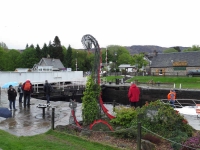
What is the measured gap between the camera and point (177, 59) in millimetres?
59125

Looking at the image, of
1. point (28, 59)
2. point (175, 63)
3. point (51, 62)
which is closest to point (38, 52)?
point (28, 59)

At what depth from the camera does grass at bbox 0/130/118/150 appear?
748 cm

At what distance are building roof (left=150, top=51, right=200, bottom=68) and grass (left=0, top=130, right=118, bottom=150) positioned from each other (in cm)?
5106

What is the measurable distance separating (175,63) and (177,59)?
2.50 m

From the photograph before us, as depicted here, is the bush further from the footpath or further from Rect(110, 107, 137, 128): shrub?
the footpath

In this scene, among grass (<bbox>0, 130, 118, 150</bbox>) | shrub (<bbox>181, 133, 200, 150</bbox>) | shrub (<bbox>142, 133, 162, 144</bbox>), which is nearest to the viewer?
shrub (<bbox>181, 133, 200, 150</bbox>)

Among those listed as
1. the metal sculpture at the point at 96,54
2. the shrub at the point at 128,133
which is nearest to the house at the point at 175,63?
the metal sculpture at the point at 96,54

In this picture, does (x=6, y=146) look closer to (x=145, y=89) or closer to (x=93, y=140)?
(x=93, y=140)

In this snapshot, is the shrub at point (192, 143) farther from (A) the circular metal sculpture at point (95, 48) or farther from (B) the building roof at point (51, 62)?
(B) the building roof at point (51, 62)

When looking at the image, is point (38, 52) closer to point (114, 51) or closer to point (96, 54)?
point (114, 51)

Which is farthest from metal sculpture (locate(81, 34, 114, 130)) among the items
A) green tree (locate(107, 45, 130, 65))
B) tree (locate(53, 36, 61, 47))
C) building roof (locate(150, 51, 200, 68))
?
green tree (locate(107, 45, 130, 65))

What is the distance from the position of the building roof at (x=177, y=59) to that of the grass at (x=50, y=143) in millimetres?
51063

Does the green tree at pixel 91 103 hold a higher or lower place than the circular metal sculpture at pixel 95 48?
lower

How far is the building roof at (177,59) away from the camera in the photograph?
55875mm
